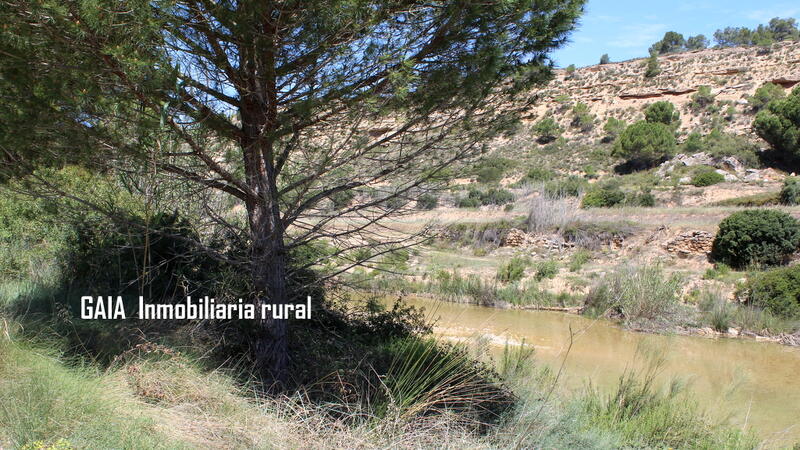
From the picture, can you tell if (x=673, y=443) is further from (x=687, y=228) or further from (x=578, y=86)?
(x=578, y=86)

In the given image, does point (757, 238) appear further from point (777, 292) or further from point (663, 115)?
point (663, 115)

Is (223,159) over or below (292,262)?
over

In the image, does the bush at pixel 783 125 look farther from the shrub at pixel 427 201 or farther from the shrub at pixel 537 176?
the shrub at pixel 427 201

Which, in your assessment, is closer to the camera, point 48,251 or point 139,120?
point 139,120

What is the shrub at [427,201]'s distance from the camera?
257 inches

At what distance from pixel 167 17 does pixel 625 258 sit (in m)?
19.9

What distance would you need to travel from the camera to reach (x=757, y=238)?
18.7 metres

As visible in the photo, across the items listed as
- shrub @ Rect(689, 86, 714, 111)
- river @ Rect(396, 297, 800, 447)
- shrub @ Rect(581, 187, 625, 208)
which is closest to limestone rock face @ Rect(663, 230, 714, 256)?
river @ Rect(396, 297, 800, 447)

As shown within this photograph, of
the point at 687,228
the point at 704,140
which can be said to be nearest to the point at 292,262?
the point at 687,228

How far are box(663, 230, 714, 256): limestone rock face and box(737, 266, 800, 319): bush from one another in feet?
14.4

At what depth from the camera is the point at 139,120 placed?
4.65 metres

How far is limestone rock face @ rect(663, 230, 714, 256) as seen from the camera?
2073cm

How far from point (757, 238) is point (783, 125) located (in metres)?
22.5

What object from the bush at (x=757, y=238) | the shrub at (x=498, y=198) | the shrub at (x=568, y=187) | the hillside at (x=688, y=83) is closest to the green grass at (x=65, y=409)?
the bush at (x=757, y=238)
